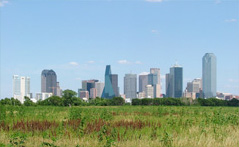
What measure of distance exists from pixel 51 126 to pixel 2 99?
78.7 meters

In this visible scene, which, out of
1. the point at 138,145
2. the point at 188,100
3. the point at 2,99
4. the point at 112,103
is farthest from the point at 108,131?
the point at 188,100

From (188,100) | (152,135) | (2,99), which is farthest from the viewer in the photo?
(188,100)

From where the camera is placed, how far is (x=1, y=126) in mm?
18391

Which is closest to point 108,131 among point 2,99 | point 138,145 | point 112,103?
point 138,145

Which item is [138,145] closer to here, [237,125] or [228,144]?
[228,144]

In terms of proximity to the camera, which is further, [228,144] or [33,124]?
[33,124]

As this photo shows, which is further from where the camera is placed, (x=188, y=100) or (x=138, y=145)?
(x=188, y=100)

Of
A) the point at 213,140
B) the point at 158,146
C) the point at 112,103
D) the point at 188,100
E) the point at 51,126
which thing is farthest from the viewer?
the point at 188,100

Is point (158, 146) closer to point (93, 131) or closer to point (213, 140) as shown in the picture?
point (213, 140)

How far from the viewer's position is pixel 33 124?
1795 centimetres

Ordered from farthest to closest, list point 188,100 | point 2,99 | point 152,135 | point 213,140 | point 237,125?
point 188,100 → point 2,99 → point 237,125 → point 152,135 → point 213,140

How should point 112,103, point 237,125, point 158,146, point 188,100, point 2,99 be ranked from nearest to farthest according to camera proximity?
point 158,146, point 237,125, point 2,99, point 112,103, point 188,100

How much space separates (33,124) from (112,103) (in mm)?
107744

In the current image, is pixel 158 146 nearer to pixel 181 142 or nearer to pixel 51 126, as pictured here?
pixel 181 142
